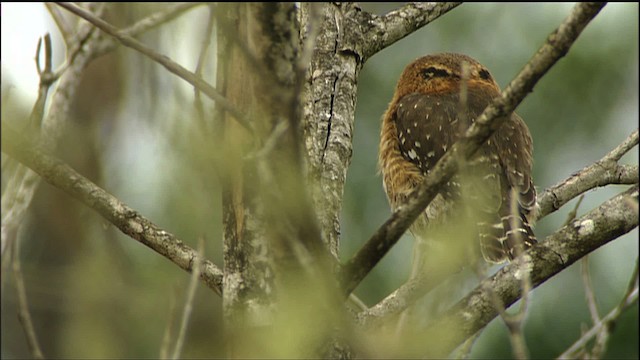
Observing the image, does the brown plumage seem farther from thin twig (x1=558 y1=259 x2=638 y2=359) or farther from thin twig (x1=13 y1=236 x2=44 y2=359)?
thin twig (x1=13 y1=236 x2=44 y2=359)

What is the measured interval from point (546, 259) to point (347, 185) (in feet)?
12.2

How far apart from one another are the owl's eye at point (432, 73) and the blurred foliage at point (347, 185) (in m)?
0.75

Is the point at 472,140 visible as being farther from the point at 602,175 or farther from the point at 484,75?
the point at 484,75

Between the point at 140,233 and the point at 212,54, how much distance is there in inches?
25.0

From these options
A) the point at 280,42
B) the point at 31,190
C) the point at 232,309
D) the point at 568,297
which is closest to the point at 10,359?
the point at 31,190

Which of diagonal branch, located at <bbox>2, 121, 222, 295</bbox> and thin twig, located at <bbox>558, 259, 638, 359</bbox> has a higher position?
diagonal branch, located at <bbox>2, 121, 222, 295</bbox>

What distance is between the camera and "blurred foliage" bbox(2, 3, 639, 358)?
3.06 m

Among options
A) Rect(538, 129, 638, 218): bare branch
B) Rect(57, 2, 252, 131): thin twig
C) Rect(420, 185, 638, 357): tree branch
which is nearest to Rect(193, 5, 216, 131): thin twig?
Rect(57, 2, 252, 131): thin twig

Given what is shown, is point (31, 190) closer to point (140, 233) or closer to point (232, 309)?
point (140, 233)

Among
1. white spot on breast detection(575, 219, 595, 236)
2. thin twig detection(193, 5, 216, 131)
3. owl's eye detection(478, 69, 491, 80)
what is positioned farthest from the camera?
owl's eye detection(478, 69, 491, 80)

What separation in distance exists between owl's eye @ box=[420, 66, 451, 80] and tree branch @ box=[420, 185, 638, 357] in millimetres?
2641

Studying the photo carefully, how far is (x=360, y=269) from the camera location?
2398 millimetres

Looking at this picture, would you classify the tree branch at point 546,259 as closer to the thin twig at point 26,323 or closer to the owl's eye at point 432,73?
the thin twig at point 26,323

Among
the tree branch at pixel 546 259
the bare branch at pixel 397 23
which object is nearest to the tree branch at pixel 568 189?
the tree branch at pixel 546 259
